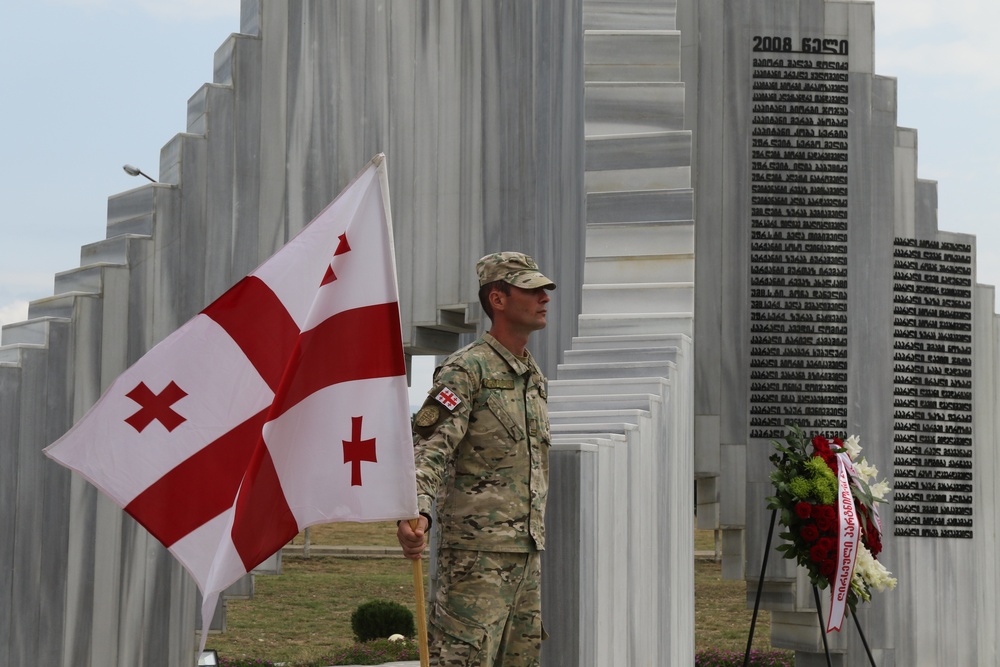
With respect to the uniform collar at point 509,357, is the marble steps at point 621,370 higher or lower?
higher

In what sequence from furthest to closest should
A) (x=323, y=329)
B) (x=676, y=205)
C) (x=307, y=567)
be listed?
1. (x=307, y=567)
2. (x=676, y=205)
3. (x=323, y=329)

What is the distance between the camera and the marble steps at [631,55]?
301 inches

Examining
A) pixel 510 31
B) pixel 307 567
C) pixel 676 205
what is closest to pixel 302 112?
pixel 510 31

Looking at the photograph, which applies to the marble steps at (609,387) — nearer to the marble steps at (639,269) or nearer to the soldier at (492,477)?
the marble steps at (639,269)

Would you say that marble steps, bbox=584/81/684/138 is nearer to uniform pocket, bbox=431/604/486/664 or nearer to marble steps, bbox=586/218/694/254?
marble steps, bbox=586/218/694/254

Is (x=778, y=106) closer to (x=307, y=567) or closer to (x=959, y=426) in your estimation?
(x=959, y=426)

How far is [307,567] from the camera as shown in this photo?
25703 millimetres

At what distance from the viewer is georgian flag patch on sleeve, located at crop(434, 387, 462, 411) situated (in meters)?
4.22

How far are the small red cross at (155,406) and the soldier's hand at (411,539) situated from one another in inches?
33.5

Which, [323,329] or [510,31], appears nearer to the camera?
[323,329]

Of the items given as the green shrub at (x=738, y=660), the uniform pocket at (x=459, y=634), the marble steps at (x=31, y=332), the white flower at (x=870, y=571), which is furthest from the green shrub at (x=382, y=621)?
the uniform pocket at (x=459, y=634)

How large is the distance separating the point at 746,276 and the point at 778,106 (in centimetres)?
114

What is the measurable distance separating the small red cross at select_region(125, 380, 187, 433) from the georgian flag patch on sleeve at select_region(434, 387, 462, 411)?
2.42 feet

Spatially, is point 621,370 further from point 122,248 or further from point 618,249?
point 122,248
